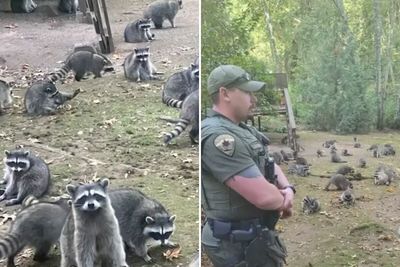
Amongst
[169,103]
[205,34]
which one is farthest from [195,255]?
[205,34]

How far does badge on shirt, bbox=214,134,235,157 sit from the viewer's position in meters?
3.30

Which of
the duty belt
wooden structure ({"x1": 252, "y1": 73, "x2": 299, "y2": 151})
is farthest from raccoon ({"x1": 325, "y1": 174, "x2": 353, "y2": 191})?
the duty belt

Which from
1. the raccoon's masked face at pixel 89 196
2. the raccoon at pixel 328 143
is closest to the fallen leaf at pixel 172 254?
the raccoon's masked face at pixel 89 196

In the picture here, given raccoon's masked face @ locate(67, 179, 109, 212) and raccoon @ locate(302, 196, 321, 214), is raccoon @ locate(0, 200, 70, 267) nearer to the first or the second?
raccoon's masked face @ locate(67, 179, 109, 212)

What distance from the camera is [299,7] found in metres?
3.42

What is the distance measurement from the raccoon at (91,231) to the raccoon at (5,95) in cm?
61

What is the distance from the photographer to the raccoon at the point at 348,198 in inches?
132

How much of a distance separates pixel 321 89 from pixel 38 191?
1.34 m

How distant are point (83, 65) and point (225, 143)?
0.80 metres

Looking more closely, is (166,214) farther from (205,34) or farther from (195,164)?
(205,34)

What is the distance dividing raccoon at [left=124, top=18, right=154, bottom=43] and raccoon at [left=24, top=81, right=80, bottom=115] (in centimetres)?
36

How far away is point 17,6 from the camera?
373 cm

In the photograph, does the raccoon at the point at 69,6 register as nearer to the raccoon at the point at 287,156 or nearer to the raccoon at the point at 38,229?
the raccoon at the point at 38,229

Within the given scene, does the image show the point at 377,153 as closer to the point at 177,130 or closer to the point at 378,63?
the point at 378,63
